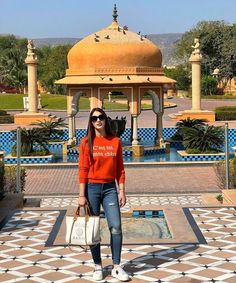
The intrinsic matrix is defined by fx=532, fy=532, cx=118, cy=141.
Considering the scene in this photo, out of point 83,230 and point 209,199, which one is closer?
point 83,230

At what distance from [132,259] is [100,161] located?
1.26m

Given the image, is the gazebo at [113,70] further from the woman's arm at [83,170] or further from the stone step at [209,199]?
the woman's arm at [83,170]

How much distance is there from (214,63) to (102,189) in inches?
1895

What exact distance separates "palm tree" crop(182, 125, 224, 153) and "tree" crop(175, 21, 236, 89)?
112 feet

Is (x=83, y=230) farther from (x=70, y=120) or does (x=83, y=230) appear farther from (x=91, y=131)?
(x=70, y=120)

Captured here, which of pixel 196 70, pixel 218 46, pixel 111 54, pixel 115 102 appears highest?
pixel 218 46

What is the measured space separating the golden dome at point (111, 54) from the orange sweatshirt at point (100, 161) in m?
12.0

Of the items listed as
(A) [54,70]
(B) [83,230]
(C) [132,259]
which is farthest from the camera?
(A) [54,70]

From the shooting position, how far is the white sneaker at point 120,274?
4.69 metres

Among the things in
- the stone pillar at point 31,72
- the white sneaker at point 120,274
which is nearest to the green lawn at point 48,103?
the stone pillar at point 31,72

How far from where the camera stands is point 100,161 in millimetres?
4688

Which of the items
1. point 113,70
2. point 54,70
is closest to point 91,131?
point 113,70

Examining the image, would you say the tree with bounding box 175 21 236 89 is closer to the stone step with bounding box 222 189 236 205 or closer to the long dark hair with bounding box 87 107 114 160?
the stone step with bounding box 222 189 236 205

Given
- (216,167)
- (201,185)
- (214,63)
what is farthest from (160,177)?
(214,63)
